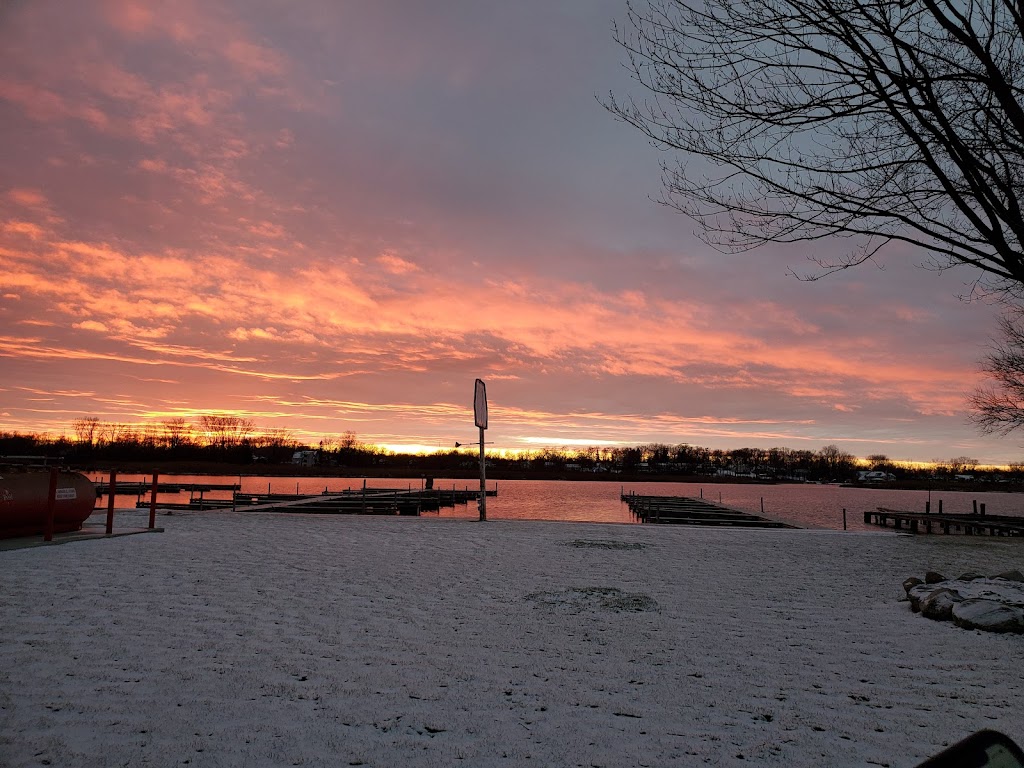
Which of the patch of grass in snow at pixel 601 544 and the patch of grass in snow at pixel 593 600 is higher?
the patch of grass in snow at pixel 593 600

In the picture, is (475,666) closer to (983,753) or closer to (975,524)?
(983,753)

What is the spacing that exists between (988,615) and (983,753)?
21.9 feet

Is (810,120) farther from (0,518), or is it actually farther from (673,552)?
(0,518)

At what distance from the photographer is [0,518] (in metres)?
11.0

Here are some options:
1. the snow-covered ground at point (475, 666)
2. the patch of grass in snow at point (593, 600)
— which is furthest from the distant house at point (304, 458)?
the patch of grass in snow at point (593, 600)

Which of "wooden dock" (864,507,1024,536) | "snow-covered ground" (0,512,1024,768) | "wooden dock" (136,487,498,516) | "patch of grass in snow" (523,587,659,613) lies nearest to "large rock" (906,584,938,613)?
"snow-covered ground" (0,512,1024,768)

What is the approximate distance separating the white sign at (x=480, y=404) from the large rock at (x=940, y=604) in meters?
11.5

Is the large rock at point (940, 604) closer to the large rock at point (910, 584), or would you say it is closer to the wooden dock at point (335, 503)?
the large rock at point (910, 584)

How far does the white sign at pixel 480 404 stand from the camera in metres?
17.2

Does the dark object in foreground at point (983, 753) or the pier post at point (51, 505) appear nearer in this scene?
the dark object in foreground at point (983, 753)

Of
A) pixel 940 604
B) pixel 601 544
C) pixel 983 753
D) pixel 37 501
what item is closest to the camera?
pixel 983 753

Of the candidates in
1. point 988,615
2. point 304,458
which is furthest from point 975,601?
point 304,458

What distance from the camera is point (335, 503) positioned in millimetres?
29812

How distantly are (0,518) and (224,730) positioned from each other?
34.3ft
